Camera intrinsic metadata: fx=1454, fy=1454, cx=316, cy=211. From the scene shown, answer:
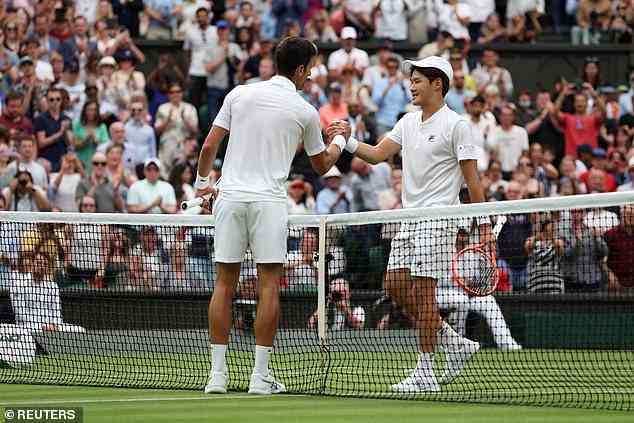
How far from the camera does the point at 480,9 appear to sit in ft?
80.9

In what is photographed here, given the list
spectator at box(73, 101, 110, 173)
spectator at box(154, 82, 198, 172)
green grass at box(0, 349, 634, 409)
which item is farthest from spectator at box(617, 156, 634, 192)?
green grass at box(0, 349, 634, 409)

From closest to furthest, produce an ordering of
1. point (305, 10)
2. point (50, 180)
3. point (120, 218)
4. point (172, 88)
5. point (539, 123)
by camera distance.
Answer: point (120, 218), point (50, 180), point (172, 88), point (539, 123), point (305, 10)

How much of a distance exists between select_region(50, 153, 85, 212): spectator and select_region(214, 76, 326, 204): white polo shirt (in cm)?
863

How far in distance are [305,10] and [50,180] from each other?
23.1ft

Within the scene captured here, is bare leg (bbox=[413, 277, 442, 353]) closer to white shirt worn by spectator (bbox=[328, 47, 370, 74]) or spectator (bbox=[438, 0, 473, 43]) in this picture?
white shirt worn by spectator (bbox=[328, 47, 370, 74])

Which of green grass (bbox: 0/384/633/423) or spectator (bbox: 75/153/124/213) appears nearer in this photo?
green grass (bbox: 0/384/633/423)

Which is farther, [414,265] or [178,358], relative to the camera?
[178,358]

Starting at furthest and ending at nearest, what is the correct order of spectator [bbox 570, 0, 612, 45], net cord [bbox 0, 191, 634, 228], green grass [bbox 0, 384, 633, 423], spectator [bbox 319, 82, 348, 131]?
spectator [bbox 570, 0, 612, 45] → spectator [bbox 319, 82, 348, 131] → net cord [bbox 0, 191, 634, 228] → green grass [bbox 0, 384, 633, 423]

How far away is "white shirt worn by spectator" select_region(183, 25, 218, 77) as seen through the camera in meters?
21.9

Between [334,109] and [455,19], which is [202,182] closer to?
[334,109]

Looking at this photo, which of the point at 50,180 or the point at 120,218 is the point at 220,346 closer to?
the point at 120,218

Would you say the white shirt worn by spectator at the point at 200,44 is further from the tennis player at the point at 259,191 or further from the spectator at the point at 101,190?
the tennis player at the point at 259,191

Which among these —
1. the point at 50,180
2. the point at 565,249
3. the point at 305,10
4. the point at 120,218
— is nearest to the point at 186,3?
the point at 305,10

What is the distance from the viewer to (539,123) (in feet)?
72.7
